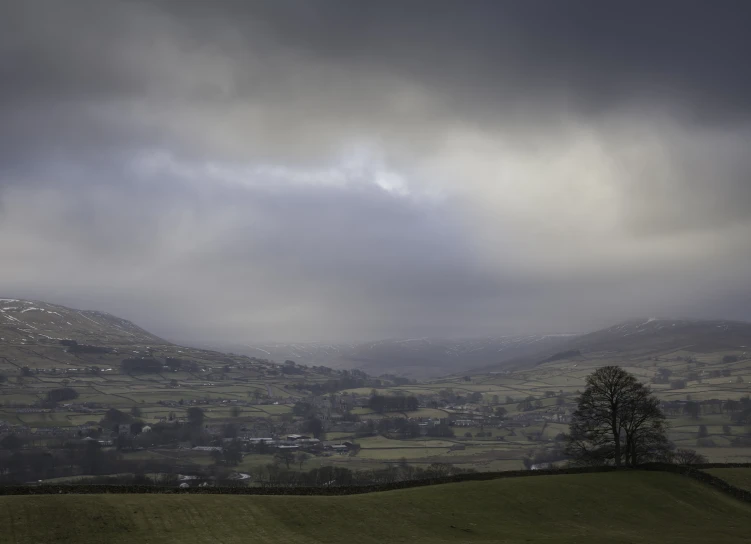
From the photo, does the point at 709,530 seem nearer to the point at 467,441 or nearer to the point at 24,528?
the point at 24,528

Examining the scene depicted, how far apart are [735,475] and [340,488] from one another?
3501 centimetres

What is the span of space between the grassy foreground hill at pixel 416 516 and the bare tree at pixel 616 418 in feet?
28.0

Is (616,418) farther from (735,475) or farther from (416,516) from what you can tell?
(416,516)

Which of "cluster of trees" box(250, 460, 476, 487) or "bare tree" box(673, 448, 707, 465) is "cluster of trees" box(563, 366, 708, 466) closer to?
"bare tree" box(673, 448, 707, 465)

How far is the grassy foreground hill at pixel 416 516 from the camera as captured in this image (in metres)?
35.0

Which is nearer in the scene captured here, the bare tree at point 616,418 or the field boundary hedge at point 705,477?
the field boundary hedge at point 705,477

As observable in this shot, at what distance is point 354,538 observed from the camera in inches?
1428

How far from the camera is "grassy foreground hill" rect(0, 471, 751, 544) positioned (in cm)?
3500

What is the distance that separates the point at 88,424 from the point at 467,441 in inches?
4159

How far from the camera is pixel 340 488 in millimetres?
47531

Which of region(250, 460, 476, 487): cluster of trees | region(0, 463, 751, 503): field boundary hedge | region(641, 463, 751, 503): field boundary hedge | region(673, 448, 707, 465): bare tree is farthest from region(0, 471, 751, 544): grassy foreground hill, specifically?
region(250, 460, 476, 487): cluster of trees

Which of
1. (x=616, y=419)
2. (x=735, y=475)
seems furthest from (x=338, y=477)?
(x=735, y=475)

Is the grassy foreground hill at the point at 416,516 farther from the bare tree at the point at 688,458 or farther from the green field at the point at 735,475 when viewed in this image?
the bare tree at the point at 688,458

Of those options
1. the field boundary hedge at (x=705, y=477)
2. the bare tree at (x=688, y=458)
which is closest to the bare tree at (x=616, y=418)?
the field boundary hedge at (x=705, y=477)
